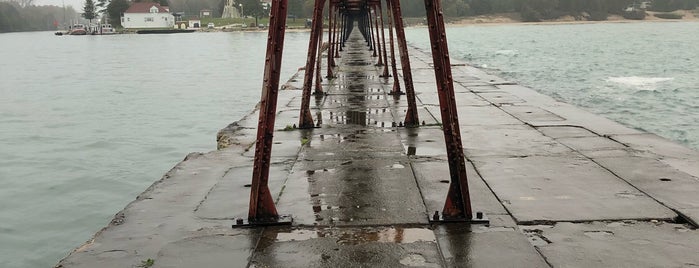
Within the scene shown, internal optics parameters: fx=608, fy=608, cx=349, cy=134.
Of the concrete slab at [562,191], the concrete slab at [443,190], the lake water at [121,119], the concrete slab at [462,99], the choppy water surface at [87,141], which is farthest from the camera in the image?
the concrete slab at [462,99]

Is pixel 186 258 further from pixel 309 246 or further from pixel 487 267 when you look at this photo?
pixel 487 267

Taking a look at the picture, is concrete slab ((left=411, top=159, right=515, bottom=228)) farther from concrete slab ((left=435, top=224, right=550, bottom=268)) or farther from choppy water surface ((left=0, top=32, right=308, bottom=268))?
choppy water surface ((left=0, top=32, right=308, bottom=268))

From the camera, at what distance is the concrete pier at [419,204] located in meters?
4.09

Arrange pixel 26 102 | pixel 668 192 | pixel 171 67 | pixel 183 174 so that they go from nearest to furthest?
1. pixel 668 192
2. pixel 183 174
3. pixel 26 102
4. pixel 171 67

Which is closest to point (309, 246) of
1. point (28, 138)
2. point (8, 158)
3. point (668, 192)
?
point (668, 192)

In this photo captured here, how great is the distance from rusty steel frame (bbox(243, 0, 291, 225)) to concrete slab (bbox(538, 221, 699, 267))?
2.01 meters

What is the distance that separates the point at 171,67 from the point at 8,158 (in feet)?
98.3

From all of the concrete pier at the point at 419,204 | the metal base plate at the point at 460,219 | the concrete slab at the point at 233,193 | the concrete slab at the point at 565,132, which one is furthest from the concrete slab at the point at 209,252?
the concrete slab at the point at 565,132

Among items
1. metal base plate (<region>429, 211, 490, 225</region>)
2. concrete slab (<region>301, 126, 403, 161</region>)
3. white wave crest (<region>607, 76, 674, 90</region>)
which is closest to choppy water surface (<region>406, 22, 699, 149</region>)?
white wave crest (<region>607, 76, 674, 90</region>)

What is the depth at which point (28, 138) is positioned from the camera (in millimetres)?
17031

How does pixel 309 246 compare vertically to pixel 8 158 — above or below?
above

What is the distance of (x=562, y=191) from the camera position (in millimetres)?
5438

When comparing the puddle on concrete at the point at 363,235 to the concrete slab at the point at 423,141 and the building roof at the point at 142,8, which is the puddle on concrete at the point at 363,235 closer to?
the concrete slab at the point at 423,141

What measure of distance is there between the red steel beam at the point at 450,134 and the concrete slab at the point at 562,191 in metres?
0.48
